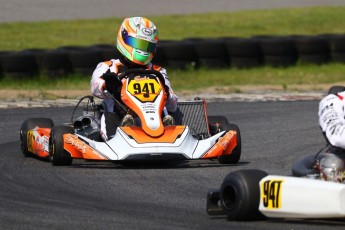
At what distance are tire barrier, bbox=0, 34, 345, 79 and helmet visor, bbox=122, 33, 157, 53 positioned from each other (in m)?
6.75

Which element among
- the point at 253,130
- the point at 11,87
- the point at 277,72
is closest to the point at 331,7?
the point at 277,72

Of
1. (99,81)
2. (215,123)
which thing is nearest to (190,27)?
(215,123)

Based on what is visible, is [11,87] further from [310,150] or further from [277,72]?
[310,150]

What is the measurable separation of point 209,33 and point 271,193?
17533 millimetres

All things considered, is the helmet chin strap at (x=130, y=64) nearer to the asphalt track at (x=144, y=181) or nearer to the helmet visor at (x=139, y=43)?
the helmet visor at (x=139, y=43)

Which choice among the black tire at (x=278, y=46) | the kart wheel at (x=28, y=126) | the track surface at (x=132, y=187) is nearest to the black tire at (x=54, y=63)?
the black tire at (x=278, y=46)

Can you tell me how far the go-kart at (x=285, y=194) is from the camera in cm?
596

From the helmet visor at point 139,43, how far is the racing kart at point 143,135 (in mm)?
452

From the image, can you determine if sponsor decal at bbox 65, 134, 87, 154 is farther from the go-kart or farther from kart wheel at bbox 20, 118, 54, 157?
the go-kart

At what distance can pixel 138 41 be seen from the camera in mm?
10273

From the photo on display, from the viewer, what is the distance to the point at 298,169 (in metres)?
7.00

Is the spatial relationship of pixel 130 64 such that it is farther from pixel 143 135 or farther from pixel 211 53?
pixel 211 53

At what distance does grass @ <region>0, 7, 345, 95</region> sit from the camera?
58.6 ft

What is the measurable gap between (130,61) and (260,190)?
13.6ft
